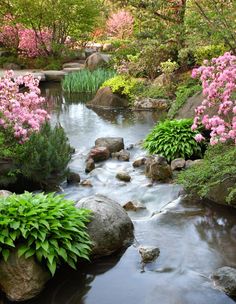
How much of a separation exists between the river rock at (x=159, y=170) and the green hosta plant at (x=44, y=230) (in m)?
2.83

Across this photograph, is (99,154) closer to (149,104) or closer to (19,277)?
(19,277)

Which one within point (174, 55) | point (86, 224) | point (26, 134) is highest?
point (174, 55)

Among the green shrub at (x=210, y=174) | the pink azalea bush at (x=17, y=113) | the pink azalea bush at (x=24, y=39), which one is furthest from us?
the pink azalea bush at (x=24, y=39)

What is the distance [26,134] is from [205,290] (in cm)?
424

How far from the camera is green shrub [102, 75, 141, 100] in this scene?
14.6 meters

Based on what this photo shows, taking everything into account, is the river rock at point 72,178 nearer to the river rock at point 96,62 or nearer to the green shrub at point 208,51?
the green shrub at point 208,51

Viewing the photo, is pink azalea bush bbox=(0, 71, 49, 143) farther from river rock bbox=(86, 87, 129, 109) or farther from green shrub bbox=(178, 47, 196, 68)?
green shrub bbox=(178, 47, 196, 68)

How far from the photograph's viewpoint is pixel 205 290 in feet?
14.4

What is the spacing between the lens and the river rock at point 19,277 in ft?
14.2

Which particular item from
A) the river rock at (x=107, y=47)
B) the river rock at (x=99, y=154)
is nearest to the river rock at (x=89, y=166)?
the river rock at (x=99, y=154)

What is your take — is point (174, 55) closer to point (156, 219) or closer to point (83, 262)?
point (156, 219)

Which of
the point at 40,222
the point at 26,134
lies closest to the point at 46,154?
the point at 26,134

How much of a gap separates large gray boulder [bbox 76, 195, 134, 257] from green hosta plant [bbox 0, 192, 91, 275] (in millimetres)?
144

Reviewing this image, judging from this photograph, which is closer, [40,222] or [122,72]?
[40,222]
